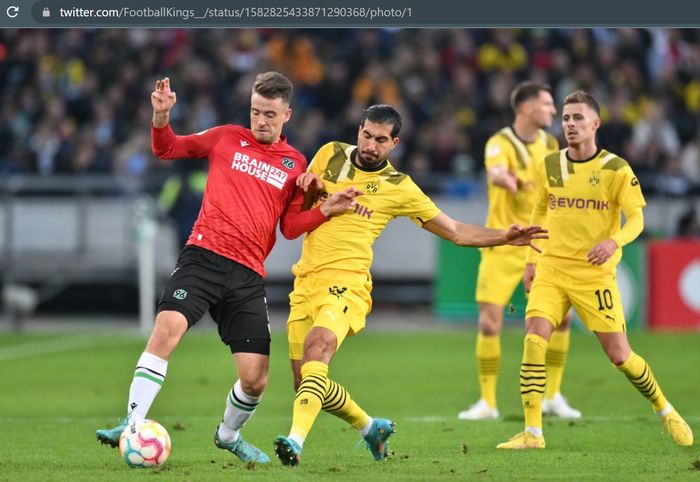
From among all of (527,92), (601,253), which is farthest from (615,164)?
(527,92)

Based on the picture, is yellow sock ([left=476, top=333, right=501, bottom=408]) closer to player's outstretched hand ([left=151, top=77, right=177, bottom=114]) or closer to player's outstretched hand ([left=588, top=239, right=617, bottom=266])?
player's outstretched hand ([left=588, top=239, right=617, bottom=266])

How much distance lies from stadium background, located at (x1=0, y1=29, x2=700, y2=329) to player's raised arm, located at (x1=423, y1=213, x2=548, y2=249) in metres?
12.4

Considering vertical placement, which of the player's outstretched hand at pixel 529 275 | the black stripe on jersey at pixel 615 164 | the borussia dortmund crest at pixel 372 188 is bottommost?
the player's outstretched hand at pixel 529 275

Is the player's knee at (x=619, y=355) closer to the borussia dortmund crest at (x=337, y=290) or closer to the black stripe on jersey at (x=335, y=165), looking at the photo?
the borussia dortmund crest at (x=337, y=290)

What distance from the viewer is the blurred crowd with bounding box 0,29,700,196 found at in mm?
23391

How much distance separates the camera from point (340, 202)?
28.7ft

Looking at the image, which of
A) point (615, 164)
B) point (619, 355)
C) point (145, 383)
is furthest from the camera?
point (615, 164)

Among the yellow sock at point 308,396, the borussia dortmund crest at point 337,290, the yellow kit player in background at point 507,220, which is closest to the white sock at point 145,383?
the yellow sock at point 308,396

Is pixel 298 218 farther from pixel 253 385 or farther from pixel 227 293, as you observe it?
pixel 253 385

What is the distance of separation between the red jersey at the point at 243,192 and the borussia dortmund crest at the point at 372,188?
1.23 feet

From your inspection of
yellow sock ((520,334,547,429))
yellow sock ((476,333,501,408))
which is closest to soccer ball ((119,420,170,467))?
yellow sock ((520,334,547,429))

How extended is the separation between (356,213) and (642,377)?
244 cm

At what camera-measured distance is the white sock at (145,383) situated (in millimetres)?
8203

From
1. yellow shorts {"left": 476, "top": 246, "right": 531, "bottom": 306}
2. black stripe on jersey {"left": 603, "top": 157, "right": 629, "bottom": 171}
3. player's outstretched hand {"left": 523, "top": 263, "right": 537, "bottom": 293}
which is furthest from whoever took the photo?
yellow shorts {"left": 476, "top": 246, "right": 531, "bottom": 306}
